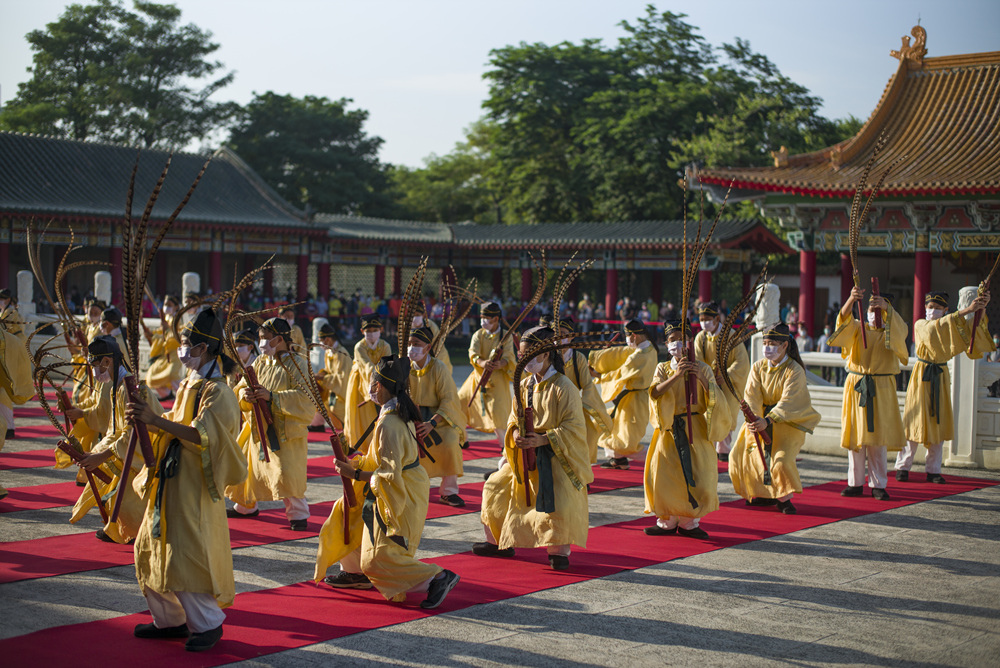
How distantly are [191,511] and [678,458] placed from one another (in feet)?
12.6

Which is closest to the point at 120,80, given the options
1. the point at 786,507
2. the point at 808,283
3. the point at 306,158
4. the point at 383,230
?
the point at 306,158

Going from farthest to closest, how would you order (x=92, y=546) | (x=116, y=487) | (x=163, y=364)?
1. (x=163, y=364)
2. (x=92, y=546)
3. (x=116, y=487)

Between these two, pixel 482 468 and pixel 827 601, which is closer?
pixel 827 601

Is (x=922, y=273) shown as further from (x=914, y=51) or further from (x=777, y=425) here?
(x=777, y=425)

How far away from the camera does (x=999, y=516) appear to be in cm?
831

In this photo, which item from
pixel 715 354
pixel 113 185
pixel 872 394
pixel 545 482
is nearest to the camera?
pixel 545 482

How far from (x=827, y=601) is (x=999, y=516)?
3.39 metres

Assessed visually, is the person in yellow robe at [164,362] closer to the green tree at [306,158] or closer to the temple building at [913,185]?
the temple building at [913,185]

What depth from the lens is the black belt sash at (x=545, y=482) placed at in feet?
20.7

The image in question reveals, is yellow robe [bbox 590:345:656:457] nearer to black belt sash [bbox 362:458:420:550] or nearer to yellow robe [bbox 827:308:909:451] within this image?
yellow robe [bbox 827:308:909:451]

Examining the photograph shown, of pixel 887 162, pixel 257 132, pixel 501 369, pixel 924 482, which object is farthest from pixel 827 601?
pixel 257 132

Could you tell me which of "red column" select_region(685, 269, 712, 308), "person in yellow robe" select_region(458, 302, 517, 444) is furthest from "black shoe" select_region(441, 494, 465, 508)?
"red column" select_region(685, 269, 712, 308)

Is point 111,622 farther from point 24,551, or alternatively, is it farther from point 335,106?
point 335,106

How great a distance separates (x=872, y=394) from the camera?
9180 mm
